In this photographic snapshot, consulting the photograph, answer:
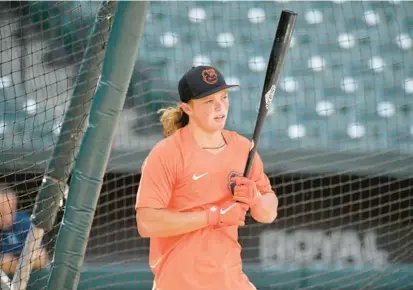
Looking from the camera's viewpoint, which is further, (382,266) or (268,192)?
(382,266)

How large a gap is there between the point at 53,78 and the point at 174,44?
3.04ft

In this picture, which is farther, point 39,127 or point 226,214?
point 39,127

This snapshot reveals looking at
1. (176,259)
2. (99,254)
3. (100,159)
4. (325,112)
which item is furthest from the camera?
(325,112)

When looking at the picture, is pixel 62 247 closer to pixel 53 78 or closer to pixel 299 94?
pixel 53 78

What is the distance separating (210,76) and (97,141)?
54 cm

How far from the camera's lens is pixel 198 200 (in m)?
3.18

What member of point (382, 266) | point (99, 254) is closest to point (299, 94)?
point (382, 266)

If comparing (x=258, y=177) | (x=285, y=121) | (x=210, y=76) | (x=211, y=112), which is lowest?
(x=258, y=177)

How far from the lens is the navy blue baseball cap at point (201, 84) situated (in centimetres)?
320

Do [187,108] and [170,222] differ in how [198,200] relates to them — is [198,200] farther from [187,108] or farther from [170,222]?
[187,108]

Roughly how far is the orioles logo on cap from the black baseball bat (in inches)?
8.3

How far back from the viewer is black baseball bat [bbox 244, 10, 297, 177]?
326 cm

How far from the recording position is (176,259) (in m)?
3.18

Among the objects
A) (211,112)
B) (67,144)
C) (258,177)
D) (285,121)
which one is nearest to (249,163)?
(258,177)
